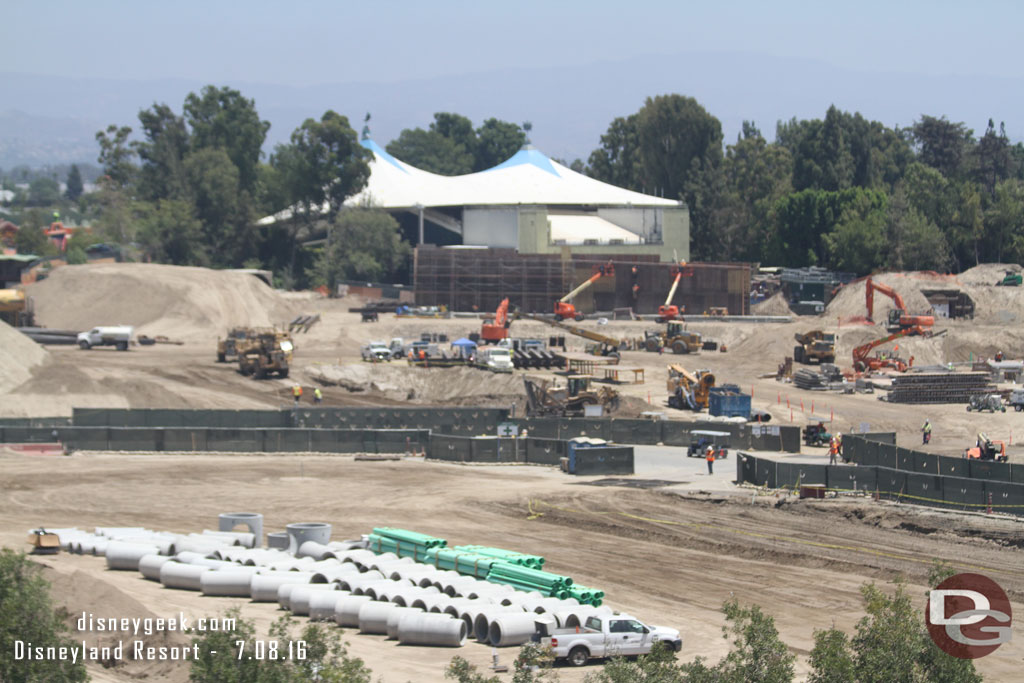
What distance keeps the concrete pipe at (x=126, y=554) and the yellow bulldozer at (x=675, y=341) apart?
6007 cm

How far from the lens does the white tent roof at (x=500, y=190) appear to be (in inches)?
5556

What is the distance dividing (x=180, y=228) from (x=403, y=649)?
385 ft

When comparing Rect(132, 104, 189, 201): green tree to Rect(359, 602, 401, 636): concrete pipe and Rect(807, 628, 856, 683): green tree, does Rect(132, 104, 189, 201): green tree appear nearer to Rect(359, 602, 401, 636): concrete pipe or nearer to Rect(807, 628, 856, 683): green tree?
Rect(359, 602, 401, 636): concrete pipe

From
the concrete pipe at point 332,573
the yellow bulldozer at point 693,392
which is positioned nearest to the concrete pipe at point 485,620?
the concrete pipe at point 332,573

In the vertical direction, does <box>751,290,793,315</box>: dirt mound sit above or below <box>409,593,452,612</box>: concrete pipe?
above

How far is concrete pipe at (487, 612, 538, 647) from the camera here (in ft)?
93.5

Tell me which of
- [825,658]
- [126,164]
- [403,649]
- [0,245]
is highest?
[126,164]

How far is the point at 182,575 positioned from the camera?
33531 millimetres

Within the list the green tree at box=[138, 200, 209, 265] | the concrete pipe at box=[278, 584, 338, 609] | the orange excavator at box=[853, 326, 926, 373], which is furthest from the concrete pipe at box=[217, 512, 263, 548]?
the green tree at box=[138, 200, 209, 265]

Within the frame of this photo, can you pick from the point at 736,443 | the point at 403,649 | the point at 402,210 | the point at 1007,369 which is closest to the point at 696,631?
the point at 403,649

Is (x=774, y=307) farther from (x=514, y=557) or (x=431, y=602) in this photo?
(x=431, y=602)

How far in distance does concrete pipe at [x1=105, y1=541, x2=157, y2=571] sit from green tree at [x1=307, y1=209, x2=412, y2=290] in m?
98.4

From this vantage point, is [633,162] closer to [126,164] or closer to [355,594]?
[126,164]

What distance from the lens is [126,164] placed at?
169125mm
